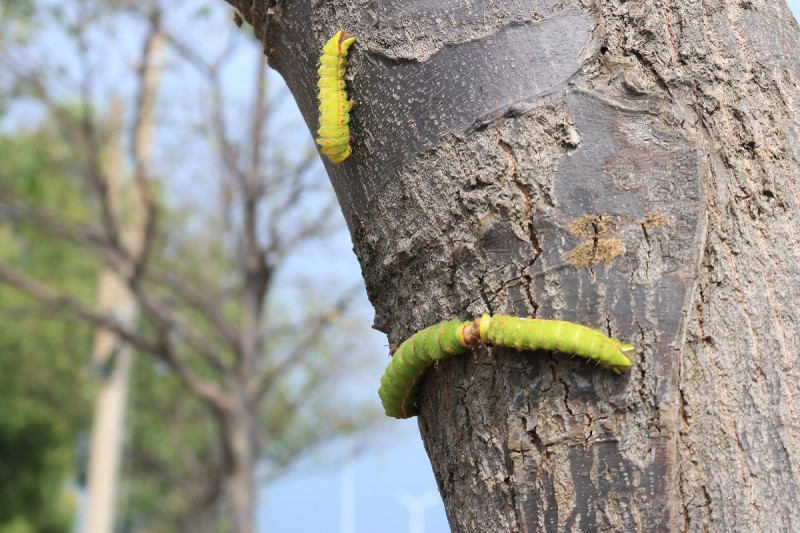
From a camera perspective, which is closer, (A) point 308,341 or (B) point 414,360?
(B) point 414,360

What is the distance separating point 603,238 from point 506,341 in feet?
0.60

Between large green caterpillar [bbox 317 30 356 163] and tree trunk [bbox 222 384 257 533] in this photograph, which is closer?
large green caterpillar [bbox 317 30 356 163]

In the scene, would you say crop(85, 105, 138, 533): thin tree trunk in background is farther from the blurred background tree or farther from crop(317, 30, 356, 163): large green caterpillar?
crop(317, 30, 356, 163): large green caterpillar

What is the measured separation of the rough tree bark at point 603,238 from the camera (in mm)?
1066

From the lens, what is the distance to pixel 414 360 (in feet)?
3.99

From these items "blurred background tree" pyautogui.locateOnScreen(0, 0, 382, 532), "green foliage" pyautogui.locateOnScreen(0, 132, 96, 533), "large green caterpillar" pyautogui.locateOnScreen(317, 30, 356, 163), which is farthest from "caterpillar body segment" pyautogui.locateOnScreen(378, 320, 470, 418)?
"green foliage" pyautogui.locateOnScreen(0, 132, 96, 533)

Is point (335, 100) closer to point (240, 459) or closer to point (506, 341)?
point (506, 341)

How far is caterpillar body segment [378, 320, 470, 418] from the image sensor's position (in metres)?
1.15

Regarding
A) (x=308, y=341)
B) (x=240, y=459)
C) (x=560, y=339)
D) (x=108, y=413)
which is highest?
(x=108, y=413)

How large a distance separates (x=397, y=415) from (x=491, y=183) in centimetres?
46

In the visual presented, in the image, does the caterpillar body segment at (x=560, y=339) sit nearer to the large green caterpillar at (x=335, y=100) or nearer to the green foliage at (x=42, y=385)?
the large green caterpillar at (x=335, y=100)

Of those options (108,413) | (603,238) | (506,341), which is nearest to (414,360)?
(506,341)

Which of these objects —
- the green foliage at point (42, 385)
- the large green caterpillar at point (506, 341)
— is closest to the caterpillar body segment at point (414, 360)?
the large green caterpillar at point (506, 341)

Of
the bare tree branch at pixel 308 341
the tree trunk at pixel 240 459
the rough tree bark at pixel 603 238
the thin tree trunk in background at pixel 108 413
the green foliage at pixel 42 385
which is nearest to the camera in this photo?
the rough tree bark at pixel 603 238
